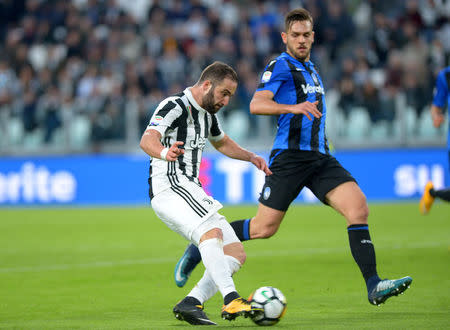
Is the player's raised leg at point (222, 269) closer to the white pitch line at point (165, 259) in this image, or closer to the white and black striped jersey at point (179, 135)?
the white and black striped jersey at point (179, 135)

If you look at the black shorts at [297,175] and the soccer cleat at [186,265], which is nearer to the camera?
the black shorts at [297,175]

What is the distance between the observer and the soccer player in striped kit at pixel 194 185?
543 cm

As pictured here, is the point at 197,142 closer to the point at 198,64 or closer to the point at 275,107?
the point at 275,107

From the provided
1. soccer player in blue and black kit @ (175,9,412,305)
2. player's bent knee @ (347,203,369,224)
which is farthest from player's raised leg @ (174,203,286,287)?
player's bent knee @ (347,203,369,224)

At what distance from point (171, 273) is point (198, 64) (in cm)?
1128

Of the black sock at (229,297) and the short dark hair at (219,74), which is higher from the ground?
the short dark hair at (219,74)

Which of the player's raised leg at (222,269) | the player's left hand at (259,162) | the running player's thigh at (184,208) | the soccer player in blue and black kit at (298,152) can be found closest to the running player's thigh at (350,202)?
the soccer player in blue and black kit at (298,152)

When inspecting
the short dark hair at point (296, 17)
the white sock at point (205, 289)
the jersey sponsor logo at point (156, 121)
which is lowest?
the white sock at point (205, 289)

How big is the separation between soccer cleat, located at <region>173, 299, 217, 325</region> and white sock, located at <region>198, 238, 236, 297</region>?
0.90 feet

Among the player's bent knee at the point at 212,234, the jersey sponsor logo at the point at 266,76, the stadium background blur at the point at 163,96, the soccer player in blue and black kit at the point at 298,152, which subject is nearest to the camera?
the player's bent knee at the point at 212,234

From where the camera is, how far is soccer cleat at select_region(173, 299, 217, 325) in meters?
5.53

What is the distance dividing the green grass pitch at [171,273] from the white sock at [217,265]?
334 millimetres

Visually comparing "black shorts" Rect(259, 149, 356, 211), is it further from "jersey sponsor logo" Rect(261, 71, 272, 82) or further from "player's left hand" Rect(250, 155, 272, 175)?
"jersey sponsor logo" Rect(261, 71, 272, 82)

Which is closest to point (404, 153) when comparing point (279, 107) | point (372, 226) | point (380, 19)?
point (380, 19)
